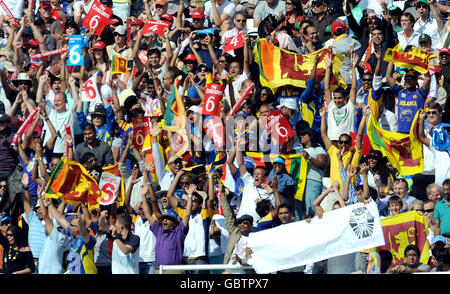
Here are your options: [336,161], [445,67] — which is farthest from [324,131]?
[445,67]

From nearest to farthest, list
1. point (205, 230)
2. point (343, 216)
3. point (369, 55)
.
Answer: point (343, 216) < point (205, 230) < point (369, 55)

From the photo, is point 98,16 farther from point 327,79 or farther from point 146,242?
point 146,242

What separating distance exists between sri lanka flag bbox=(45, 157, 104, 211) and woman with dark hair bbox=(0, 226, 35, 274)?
808 millimetres

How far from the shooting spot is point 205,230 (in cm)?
1639

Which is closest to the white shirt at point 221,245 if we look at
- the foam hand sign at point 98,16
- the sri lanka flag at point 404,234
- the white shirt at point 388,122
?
the sri lanka flag at point 404,234

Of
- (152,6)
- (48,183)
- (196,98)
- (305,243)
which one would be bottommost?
(305,243)

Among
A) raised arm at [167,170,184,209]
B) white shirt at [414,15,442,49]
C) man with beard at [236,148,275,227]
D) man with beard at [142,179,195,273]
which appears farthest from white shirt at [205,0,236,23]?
man with beard at [142,179,195,273]

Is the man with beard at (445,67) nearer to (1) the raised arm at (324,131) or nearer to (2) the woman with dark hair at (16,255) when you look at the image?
(1) the raised arm at (324,131)

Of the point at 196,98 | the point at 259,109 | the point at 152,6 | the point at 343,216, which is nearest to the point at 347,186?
the point at 343,216

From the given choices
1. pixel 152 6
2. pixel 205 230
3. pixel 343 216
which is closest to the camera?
pixel 343 216

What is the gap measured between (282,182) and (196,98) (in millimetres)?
2777

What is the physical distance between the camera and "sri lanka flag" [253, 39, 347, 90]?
61.6 ft

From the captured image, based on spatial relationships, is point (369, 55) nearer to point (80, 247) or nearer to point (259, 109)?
point (259, 109)

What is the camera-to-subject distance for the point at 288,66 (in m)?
19.1
